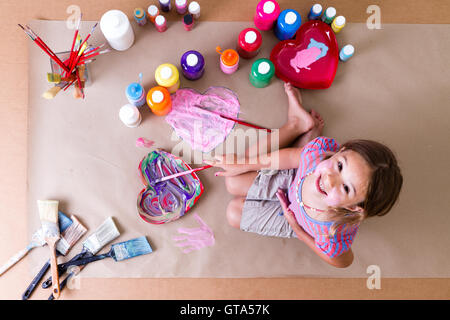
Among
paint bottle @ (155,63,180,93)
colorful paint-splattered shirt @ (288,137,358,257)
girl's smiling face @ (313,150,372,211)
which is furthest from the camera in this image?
paint bottle @ (155,63,180,93)

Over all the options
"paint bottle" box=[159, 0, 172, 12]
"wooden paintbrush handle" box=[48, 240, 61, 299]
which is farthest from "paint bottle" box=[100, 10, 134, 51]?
"wooden paintbrush handle" box=[48, 240, 61, 299]

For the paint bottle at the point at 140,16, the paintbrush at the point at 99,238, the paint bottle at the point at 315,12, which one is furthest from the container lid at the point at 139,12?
the paintbrush at the point at 99,238

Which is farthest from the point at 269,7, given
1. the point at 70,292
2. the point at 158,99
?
the point at 70,292

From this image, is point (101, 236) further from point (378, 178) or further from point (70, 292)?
point (378, 178)

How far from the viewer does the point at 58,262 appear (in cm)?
93

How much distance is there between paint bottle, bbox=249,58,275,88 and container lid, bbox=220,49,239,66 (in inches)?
2.5

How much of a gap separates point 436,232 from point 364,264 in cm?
27

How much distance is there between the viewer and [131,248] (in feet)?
3.08

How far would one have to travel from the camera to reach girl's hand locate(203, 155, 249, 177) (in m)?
0.94

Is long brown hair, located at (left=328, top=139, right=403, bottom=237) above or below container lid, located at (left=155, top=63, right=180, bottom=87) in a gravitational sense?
below

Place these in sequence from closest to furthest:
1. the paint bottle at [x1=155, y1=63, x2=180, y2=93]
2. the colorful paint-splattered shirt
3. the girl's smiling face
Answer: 1. the girl's smiling face
2. the colorful paint-splattered shirt
3. the paint bottle at [x1=155, y1=63, x2=180, y2=93]

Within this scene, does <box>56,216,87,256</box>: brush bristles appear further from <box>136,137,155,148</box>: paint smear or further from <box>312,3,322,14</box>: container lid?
<box>312,3,322,14</box>: container lid

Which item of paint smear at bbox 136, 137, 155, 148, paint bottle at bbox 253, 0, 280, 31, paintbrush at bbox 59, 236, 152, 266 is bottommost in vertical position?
paintbrush at bbox 59, 236, 152, 266

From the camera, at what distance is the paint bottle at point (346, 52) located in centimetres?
97
